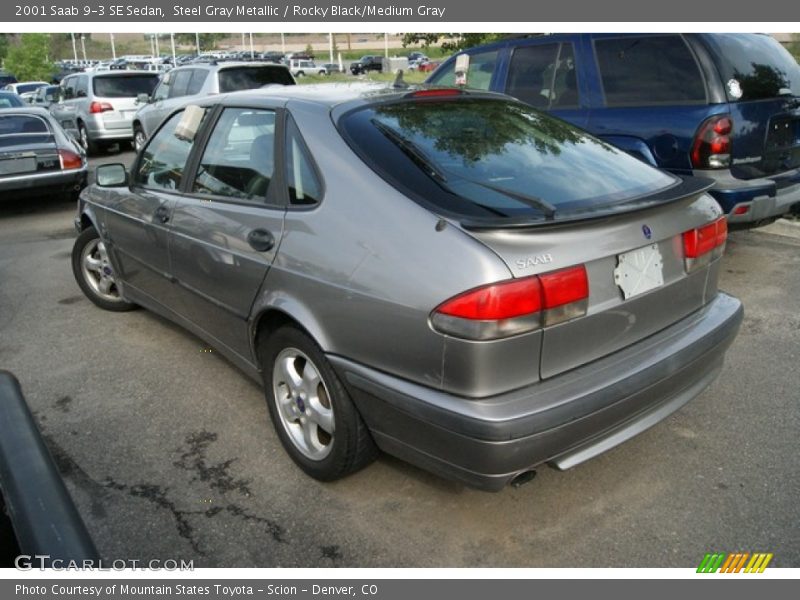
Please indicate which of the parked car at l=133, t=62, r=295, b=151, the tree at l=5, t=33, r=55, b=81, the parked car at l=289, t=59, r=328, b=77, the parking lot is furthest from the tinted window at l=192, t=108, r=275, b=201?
the parked car at l=289, t=59, r=328, b=77

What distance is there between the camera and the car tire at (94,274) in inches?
199

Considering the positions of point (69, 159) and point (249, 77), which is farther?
point (249, 77)

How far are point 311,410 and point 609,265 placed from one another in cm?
136

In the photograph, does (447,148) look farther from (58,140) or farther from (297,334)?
(58,140)

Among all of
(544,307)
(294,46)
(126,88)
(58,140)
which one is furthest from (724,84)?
(294,46)

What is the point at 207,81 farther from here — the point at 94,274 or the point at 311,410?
the point at 311,410

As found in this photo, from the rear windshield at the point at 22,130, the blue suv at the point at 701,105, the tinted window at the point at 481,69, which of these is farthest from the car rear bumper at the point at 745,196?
the rear windshield at the point at 22,130

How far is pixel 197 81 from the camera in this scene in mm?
11562

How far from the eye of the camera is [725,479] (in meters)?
2.91

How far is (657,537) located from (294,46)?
10568 centimetres

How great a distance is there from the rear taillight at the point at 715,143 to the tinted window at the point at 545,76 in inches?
49.2

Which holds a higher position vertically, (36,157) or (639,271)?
(639,271)

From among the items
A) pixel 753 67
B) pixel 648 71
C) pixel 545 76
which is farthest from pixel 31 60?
pixel 753 67

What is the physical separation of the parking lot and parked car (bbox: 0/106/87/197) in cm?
532
